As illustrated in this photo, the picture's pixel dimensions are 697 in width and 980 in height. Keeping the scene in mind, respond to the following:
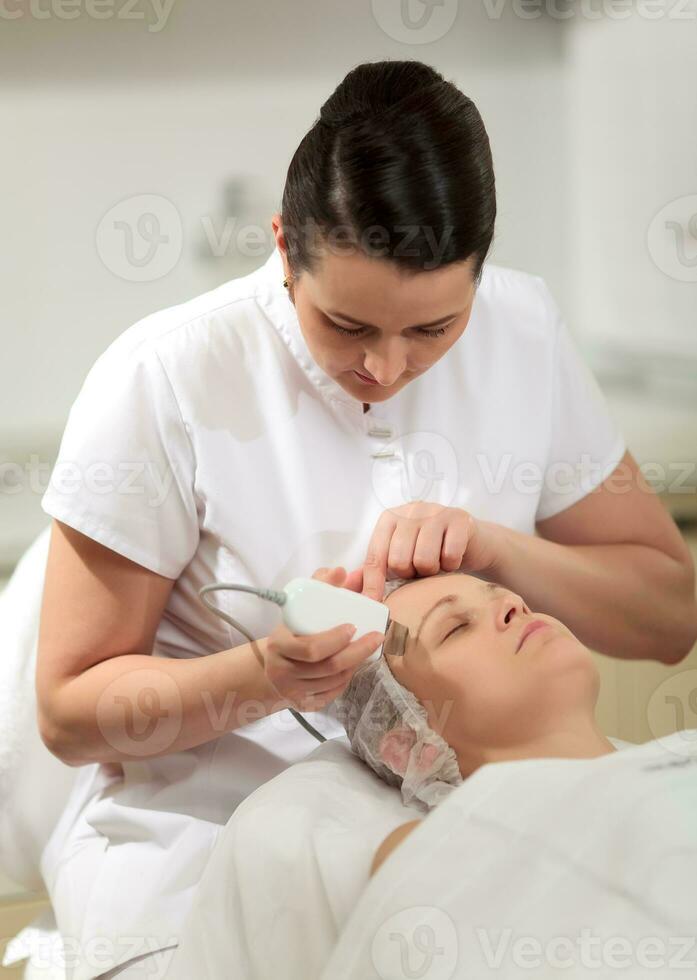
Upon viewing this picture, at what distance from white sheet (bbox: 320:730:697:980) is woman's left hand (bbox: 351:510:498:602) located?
0.71 feet

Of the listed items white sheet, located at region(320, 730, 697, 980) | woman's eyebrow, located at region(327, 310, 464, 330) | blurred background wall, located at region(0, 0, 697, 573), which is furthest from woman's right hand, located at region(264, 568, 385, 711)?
blurred background wall, located at region(0, 0, 697, 573)

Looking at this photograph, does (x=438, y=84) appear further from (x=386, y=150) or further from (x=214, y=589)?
(x=214, y=589)

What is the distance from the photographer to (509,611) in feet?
3.37

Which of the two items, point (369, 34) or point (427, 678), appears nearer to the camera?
point (427, 678)

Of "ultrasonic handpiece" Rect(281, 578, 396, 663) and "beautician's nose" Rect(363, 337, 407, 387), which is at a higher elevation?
"beautician's nose" Rect(363, 337, 407, 387)

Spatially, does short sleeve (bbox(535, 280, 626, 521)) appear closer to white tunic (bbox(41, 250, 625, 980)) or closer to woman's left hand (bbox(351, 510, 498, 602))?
white tunic (bbox(41, 250, 625, 980))

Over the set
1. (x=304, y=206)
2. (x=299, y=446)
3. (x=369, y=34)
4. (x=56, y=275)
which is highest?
(x=369, y=34)

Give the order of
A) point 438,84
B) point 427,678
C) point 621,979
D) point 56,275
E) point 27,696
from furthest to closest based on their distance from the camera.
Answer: point 56,275 → point 27,696 → point 427,678 → point 438,84 → point 621,979

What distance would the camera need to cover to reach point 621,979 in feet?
2.45

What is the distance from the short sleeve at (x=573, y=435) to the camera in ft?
3.93

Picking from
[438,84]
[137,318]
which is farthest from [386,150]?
[137,318]

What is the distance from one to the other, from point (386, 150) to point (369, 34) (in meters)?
0.48

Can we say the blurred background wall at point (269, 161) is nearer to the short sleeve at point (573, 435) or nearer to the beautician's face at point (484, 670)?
the short sleeve at point (573, 435)

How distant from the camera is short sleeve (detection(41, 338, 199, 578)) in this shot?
1006 mm
